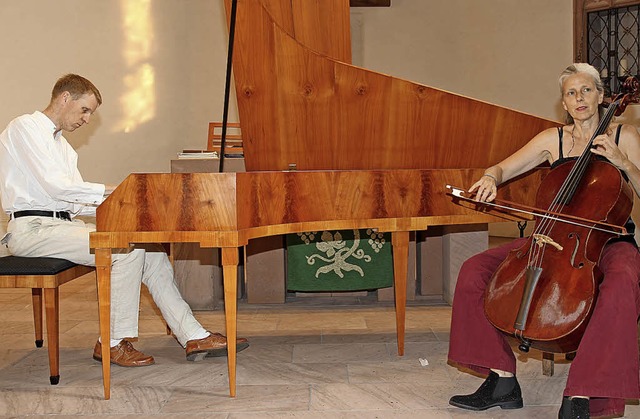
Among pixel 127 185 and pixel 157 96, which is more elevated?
pixel 157 96

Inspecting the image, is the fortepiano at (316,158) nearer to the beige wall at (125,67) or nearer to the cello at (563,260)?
the cello at (563,260)

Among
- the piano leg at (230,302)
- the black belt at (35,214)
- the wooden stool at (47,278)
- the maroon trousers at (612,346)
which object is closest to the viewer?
the maroon trousers at (612,346)

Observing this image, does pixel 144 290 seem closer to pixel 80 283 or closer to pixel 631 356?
pixel 80 283

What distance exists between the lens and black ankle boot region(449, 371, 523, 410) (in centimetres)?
254

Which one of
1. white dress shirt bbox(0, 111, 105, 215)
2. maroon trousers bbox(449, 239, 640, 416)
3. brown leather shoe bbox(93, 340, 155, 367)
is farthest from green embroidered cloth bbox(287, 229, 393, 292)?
maroon trousers bbox(449, 239, 640, 416)

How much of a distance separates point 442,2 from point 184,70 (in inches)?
102

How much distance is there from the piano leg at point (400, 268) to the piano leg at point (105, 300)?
3.72 ft

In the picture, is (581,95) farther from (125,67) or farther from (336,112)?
(125,67)

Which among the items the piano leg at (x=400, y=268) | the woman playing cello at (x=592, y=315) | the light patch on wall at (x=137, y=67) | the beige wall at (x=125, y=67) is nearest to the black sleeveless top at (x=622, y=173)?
the woman playing cello at (x=592, y=315)

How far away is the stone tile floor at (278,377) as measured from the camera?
2.61m

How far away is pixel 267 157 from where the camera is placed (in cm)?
316

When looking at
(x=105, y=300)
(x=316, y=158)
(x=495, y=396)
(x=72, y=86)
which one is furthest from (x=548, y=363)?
(x=72, y=86)

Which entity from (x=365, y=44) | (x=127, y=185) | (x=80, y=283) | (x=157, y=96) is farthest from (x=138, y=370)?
(x=365, y=44)

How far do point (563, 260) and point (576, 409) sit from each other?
411mm
